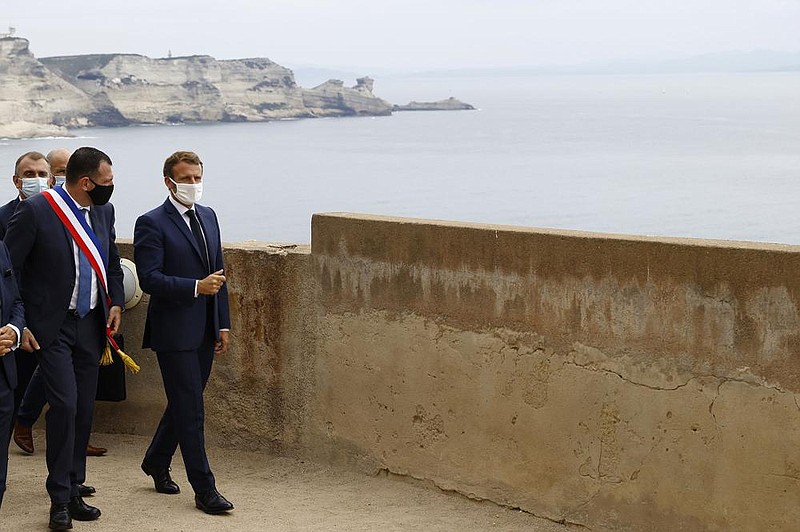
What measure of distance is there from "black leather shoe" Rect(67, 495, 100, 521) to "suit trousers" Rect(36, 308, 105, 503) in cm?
3

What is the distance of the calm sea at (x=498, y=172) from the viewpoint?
163ft

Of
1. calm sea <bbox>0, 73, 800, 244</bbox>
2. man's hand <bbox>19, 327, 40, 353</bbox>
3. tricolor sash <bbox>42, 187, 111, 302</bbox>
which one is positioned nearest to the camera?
man's hand <bbox>19, 327, 40, 353</bbox>

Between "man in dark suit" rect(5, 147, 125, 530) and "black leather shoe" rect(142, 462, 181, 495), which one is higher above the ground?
"man in dark suit" rect(5, 147, 125, 530)

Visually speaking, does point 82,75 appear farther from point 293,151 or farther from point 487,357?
point 487,357

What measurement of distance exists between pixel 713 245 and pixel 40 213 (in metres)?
2.71

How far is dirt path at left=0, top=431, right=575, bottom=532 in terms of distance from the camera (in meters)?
4.96

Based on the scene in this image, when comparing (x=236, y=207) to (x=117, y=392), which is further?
(x=236, y=207)

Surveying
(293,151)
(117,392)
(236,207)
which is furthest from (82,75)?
(117,392)

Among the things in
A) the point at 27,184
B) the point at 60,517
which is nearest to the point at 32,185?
the point at 27,184

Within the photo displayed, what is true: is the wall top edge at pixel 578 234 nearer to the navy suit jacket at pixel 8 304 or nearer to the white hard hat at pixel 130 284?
the white hard hat at pixel 130 284

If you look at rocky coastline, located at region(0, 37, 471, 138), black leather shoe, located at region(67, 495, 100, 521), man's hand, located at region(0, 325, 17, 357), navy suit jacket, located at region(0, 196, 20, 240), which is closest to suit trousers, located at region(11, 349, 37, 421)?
navy suit jacket, located at region(0, 196, 20, 240)

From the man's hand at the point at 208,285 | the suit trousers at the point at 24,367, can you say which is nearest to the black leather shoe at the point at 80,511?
the suit trousers at the point at 24,367

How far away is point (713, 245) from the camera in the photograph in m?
4.48

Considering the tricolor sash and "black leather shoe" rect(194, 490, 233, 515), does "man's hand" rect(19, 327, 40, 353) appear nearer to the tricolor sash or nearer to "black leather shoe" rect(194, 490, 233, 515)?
the tricolor sash
